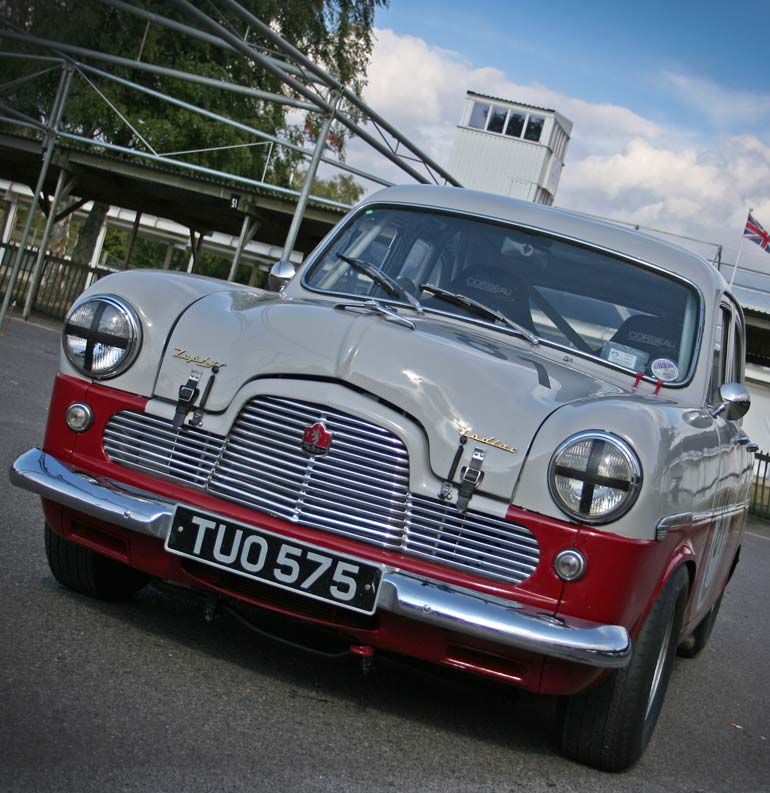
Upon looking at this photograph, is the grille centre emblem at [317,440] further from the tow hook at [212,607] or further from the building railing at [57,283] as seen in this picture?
the building railing at [57,283]

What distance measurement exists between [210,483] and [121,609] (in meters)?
0.97

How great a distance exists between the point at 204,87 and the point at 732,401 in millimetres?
28534

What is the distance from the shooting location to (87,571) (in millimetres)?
4441

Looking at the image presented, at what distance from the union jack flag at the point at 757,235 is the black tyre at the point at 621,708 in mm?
29771

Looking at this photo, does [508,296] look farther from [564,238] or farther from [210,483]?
[210,483]

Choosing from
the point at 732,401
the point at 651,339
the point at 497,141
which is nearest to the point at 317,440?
the point at 651,339

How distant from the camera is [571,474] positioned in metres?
3.58

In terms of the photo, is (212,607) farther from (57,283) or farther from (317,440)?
(57,283)

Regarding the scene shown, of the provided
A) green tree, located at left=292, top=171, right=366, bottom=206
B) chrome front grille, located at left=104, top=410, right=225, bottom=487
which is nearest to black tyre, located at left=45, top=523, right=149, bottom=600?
chrome front grille, located at left=104, top=410, right=225, bottom=487

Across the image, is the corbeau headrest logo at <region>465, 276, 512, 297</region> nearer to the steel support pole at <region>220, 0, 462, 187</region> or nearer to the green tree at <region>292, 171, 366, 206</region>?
the steel support pole at <region>220, 0, 462, 187</region>

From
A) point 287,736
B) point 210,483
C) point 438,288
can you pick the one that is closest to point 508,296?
point 438,288

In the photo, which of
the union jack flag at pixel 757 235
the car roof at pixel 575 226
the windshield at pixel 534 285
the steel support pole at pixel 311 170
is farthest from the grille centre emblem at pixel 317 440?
the union jack flag at pixel 757 235

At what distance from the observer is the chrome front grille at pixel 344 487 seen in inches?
142

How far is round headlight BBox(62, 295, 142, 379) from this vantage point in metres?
4.08
